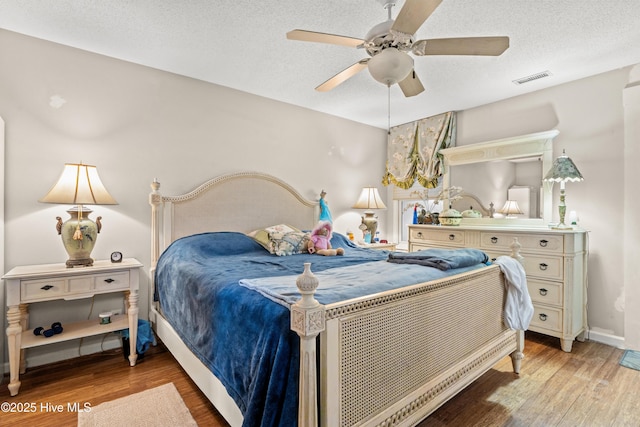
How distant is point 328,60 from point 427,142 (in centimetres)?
215

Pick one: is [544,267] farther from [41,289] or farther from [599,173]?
[41,289]

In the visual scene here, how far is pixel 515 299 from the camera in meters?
2.20

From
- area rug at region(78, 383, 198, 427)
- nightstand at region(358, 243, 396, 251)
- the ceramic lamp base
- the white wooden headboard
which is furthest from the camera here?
nightstand at region(358, 243, 396, 251)

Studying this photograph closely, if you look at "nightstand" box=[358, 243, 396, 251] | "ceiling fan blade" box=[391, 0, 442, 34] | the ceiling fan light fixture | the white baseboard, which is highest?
"ceiling fan blade" box=[391, 0, 442, 34]

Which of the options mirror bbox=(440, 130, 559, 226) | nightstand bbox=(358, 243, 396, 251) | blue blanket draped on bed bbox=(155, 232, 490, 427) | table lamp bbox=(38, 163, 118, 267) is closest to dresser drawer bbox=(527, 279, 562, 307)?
mirror bbox=(440, 130, 559, 226)

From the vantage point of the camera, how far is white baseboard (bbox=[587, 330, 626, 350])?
2.78 m

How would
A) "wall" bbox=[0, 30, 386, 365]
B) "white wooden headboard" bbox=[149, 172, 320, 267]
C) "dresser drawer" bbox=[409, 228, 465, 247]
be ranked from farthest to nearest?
"dresser drawer" bbox=[409, 228, 465, 247]
"white wooden headboard" bbox=[149, 172, 320, 267]
"wall" bbox=[0, 30, 386, 365]

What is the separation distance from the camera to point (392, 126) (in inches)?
190

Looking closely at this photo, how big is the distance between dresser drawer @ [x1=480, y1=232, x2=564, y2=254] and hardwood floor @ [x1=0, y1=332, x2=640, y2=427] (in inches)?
34.5

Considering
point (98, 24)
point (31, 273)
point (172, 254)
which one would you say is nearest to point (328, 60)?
point (98, 24)

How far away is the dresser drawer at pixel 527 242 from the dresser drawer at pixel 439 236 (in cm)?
25

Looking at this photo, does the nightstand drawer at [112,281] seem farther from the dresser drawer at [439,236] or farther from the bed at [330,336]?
the dresser drawer at [439,236]

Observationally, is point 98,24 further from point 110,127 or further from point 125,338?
point 125,338

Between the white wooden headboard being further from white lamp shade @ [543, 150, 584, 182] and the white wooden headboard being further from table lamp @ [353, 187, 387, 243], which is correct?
white lamp shade @ [543, 150, 584, 182]
